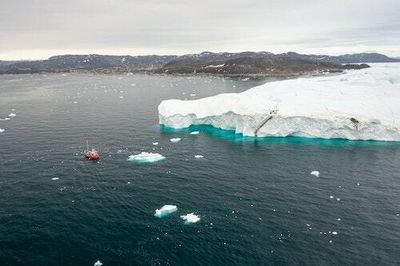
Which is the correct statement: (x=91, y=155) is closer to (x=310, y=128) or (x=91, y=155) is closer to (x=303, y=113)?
(x=303, y=113)

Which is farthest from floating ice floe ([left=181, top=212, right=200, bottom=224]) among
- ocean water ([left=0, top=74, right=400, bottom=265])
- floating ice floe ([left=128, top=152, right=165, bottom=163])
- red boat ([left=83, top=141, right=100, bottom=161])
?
red boat ([left=83, top=141, right=100, bottom=161])

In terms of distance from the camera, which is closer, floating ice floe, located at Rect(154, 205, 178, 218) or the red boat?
floating ice floe, located at Rect(154, 205, 178, 218)

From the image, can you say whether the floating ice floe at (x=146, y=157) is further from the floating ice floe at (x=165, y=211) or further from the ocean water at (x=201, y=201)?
the floating ice floe at (x=165, y=211)

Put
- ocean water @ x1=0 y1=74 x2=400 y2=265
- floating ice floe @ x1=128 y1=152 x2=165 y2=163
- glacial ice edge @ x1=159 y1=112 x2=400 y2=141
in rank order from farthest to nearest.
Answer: glacial ice edge @ x1=159 y1=112 x2=400 y2=141 < floating ice floe @ x1=128 y1=152 x2=165 y2=163 < ocean water @ x1=0 y1=74 x2=400 y2=265

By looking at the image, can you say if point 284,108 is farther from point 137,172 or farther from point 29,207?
point 29,207

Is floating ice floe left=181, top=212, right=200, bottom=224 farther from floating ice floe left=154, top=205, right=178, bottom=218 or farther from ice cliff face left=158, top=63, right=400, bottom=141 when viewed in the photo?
ice cliff face left=158, top=63, right=400, bottom=141

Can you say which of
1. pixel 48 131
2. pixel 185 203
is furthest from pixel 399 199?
pixel 48 131
